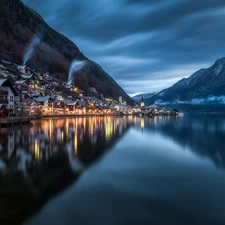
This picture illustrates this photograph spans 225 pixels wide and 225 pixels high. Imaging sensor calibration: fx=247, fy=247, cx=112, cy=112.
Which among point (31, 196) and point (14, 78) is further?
point (14, 78)

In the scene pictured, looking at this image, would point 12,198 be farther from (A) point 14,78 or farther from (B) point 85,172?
(A) point 14,78

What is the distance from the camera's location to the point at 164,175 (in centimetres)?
1598

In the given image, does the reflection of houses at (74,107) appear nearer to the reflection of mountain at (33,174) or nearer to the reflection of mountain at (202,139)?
the reflection of mountain at (202,139)

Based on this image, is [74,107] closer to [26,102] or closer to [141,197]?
[26,102]

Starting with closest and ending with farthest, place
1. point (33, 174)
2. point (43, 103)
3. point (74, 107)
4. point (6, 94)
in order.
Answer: point (33, 174) < point (6, 94) < point (43, 103) < point (74, 107)

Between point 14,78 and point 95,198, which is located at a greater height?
point 14,78

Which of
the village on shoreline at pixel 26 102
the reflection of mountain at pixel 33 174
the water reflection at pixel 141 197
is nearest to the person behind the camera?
the water reflection at pixel 141 197

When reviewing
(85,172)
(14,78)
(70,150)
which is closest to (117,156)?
(70,150)

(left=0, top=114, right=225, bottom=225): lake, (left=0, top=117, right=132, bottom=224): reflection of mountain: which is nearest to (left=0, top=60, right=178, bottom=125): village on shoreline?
(left=0, top=117, right=132, bottom=224): reflection of mountain

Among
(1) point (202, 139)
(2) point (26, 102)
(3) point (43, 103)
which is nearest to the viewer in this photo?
(1) point (202, 139)

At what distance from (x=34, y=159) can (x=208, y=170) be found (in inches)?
504

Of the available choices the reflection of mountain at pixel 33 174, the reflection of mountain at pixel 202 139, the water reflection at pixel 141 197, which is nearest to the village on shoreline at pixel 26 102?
the reflection of mountain at pixel 33 174

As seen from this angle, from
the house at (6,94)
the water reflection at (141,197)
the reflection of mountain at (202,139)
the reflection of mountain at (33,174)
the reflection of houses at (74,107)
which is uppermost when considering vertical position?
the house at (6,94)

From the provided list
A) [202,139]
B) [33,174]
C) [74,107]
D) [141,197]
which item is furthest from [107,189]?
[74,107]
